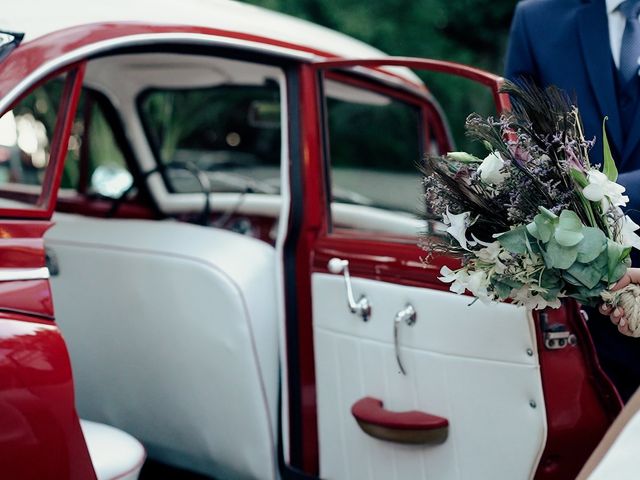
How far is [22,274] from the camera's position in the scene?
220 centimetres

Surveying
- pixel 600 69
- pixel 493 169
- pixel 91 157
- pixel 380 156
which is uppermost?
pixel 600 69

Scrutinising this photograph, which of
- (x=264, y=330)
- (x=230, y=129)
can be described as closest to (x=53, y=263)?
(x=264, y=330)

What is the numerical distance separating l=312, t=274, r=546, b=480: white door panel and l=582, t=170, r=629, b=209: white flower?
1.97ft

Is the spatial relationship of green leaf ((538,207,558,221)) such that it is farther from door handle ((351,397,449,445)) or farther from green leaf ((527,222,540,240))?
door handle ((351,397,449,445))

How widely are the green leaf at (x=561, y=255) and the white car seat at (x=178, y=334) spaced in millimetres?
1263

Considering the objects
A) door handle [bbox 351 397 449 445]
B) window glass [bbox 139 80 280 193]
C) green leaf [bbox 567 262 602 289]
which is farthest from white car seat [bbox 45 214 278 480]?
green leaf [bbox 567 262 602 289]

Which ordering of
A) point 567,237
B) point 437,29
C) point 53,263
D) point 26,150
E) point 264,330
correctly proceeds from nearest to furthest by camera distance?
point 567,237 → point 264,330 → point 53,263 → point 26,150 → point 437,29

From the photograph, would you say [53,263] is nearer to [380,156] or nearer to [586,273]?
[586,273]

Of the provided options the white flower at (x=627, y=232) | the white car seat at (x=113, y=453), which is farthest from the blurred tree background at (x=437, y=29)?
the white flower at (x=627, y=232)

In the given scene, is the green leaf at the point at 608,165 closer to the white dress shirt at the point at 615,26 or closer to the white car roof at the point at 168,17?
the white dress shirt at the point at 615,26

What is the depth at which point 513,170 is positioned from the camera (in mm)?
1926

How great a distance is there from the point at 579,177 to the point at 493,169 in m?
0.20

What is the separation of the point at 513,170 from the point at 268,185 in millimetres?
2446

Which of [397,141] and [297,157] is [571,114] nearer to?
[297,157]
